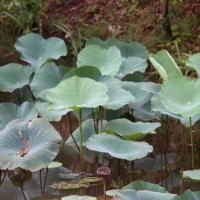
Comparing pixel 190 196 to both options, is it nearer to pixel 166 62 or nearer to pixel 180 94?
pixel 180 94

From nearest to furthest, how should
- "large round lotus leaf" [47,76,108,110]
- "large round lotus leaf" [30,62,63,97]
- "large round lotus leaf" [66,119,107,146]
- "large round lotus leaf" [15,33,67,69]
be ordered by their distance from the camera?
1. "large round lotus leaf" [47,76,108,110]
2. "large round lotus leaf" [66,119,107,146]
3. "large round lotus leaf" [30,62,63,97]
4. "large round lotus leaf" [15,33,67,69]

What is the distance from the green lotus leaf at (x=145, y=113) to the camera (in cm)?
398

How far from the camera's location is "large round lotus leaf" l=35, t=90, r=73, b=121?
3.58 metres

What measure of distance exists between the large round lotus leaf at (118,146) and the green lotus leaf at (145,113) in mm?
712

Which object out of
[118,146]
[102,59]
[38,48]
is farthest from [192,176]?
[38,48]

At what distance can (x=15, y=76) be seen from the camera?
434 cm

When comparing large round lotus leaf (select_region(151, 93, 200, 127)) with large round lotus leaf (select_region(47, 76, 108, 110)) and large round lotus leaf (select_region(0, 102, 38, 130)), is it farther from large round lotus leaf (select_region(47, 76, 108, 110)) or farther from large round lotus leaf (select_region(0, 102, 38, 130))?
large round lotus leaf (select_region(0, 102, 38, 130))

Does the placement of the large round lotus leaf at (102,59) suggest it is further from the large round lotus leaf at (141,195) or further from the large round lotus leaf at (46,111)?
the large round lotus leaf at (141,195)

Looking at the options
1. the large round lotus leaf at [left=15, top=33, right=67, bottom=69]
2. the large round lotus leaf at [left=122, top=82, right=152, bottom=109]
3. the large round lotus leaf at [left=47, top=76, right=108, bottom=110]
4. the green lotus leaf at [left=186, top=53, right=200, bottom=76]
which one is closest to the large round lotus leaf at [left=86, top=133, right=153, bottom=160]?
the large round lotus leaf at [left=47, top=76, right=108, bottom=110]

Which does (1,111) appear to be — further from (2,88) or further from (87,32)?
(87,32)

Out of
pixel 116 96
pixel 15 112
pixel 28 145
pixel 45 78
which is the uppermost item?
pixel 45 78

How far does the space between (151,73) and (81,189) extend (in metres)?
2.08

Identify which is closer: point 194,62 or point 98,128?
point 98,128

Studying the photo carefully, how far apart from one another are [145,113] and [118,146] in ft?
2.74
